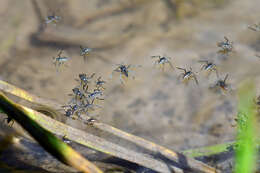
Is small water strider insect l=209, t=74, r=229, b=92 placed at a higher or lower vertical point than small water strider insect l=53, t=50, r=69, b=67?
lower

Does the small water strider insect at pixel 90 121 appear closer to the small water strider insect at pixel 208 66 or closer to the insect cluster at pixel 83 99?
the insect cluster at pixel 83 99

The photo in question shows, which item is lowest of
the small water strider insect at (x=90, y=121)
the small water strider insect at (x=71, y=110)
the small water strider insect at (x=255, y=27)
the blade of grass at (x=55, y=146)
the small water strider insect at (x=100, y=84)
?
the blade of grass at (x=55, y=146)

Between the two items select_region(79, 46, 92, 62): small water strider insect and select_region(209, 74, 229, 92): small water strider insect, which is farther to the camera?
select_region(79, 46, 92, 62): small water strider insect

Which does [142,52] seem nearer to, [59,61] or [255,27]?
[59,61]

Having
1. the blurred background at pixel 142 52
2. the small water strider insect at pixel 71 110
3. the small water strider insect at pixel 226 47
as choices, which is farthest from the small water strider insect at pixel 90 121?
the small water strider insect at pixel 226 47

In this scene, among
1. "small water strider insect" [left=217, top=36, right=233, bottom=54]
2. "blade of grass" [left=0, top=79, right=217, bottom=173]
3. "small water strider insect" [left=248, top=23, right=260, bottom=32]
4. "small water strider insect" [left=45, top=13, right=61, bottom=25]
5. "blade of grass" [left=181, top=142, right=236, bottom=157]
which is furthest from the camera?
"small water strider insect" [left=45, top=13, right=61, bottom=25]

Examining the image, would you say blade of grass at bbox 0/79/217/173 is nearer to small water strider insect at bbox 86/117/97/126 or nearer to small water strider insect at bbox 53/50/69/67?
small water strider insect at bbox 86/117/97/126

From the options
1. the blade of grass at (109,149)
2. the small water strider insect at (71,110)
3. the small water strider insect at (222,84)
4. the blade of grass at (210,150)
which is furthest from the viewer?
the small water strider insect at (222,84)

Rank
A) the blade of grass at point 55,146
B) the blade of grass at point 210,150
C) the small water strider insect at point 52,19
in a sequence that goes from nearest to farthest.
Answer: the blade of grass at point 55,146 < the blade of grass at point 210,150 < the small water strider insect at point 52,19

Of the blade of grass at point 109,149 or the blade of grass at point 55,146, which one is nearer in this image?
the blade of grass at point 55,146

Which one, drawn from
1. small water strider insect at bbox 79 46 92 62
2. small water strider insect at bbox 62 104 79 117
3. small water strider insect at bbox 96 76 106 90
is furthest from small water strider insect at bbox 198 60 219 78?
small water strider insect at bbox 62 104 79 117
